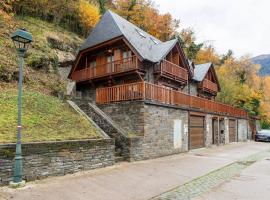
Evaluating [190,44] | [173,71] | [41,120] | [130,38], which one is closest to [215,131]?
[173,71]

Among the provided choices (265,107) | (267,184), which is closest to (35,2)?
(267,184)

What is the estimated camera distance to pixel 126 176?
1073 centimetres

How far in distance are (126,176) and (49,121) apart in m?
4.71

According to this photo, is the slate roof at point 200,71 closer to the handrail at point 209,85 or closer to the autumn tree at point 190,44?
the handrail at point 209,85

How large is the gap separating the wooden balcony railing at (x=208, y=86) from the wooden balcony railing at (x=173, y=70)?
21.4ft

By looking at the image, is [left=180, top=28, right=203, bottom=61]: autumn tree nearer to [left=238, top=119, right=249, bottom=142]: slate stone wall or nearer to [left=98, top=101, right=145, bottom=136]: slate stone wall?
[left=238, top=119, right=249, bottom=142]: slate stone wall

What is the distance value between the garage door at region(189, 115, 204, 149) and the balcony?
372 cm

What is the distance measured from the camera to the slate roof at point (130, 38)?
71.3 ft

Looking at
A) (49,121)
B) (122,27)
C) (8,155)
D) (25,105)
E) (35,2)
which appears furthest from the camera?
(35,2)

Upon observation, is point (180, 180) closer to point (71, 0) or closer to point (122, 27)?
point (122, 27)

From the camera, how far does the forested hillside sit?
20.9 metres

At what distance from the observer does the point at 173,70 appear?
23109 millimetres

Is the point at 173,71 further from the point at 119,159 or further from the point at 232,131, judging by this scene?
the point at 232,131

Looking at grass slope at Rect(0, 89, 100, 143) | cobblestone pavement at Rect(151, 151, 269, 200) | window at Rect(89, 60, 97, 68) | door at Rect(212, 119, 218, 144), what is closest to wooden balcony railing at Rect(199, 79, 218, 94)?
door at Rect(212, 119, 218, 144)
